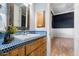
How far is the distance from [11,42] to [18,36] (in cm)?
14

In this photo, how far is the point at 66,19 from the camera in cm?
169

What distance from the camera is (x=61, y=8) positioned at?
1.71 metres

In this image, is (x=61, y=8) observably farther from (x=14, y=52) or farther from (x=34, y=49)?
(x=14, y=52)

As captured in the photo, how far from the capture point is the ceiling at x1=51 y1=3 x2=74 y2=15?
1.69 m

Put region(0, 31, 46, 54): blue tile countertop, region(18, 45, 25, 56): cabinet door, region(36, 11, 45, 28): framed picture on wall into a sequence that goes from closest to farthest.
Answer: region(0, 31, 46, 54): blue tile countertop, region(18, 45, 25, 56): cabinet door, region(36, 11, 45, 28): framed picture on wall

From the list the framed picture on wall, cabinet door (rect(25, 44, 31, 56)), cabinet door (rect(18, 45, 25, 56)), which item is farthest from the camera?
the framed picture on wall

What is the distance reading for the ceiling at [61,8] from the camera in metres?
1.69

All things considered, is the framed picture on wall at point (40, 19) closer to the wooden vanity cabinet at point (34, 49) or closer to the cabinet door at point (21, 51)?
the wooden vanity cabinet at point (34, 49)

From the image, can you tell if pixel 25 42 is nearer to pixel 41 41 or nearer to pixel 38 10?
pixel 41 41

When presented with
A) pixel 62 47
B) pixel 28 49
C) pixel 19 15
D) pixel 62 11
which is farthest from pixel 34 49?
pixel 62 11

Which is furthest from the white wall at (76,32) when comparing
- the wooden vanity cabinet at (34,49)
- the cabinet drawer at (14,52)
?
the cabinet drawer at (14,52)

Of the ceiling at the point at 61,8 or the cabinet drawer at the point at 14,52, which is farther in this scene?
the ceiling at the point at 61,8

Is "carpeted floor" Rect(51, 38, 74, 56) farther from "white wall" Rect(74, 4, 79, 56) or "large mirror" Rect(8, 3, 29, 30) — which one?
"large mirror" Rect(8, 3, 29, 30)

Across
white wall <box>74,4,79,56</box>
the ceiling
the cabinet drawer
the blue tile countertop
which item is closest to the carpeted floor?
white wall <box>74,4,79,56</box>
